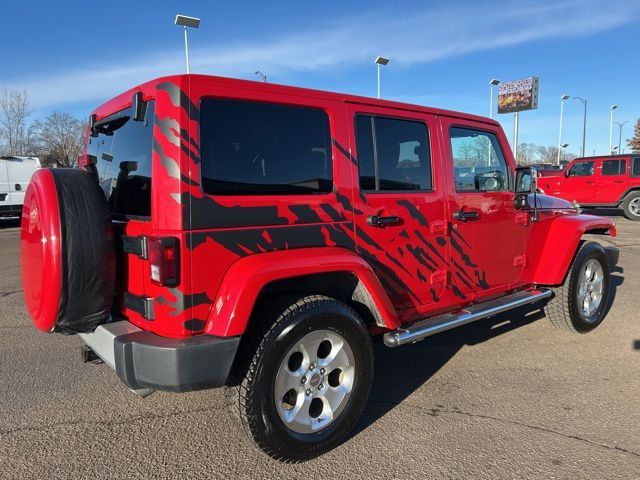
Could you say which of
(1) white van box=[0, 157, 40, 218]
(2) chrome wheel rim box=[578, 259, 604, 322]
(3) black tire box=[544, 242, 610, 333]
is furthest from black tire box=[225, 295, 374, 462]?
(1) white van box=[0, 157, 40, 218]

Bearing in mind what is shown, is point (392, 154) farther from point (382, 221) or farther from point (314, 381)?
point (314, 381)

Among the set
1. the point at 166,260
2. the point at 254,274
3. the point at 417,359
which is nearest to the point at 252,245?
the point at 254,274

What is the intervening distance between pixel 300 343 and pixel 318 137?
3.98 ft

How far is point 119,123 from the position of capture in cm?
300

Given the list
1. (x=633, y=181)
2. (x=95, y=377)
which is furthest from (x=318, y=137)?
(x=633, y=181)

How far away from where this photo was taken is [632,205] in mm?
15656

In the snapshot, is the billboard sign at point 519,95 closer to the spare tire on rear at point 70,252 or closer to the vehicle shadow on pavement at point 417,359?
the vehicle shadow on pavement at point 417,359

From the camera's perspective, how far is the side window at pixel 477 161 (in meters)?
3.78

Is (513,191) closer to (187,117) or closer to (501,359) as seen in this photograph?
(501,359)

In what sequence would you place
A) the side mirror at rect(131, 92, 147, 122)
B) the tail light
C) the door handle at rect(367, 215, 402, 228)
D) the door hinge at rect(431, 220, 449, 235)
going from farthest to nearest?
the door hinge at rect(431, 220, 449, 235) < the door handle at rect(367, 215, 402, 228) < the side mirror at rect(131, 92, 147, 122) < the tail light

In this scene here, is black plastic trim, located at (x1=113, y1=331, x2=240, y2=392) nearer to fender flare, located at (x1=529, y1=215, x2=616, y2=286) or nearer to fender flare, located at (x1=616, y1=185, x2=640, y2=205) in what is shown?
fender flare, located at (x1=529, y1=215, x2=616, y2=286)

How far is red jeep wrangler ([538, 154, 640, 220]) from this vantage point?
15523 millimetres

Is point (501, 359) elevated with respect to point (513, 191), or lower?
lower

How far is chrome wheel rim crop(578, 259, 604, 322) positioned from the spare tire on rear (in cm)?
432
